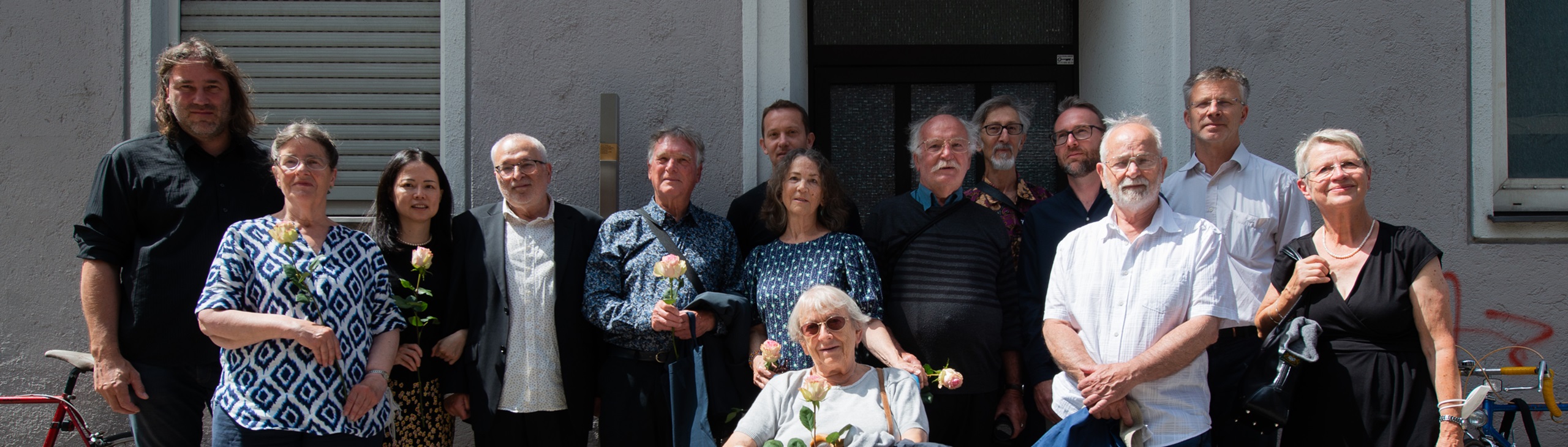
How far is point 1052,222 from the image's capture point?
11.8 feet

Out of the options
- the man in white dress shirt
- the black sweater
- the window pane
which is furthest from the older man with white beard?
the window pane

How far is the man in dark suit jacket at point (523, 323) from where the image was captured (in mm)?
3475

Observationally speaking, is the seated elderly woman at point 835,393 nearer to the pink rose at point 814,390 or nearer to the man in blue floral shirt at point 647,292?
the pink rose at point 814,390

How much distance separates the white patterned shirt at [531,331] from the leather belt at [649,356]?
24cm

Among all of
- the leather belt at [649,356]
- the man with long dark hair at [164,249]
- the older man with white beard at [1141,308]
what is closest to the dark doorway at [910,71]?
the leather belt at [649,356]

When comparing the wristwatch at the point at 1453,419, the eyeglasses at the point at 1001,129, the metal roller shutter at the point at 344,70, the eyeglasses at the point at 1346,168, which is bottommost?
the wristwatch at the point at 1453,419

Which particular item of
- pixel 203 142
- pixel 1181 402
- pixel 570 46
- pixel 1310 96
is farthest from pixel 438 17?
pixel 1310 96

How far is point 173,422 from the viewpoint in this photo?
11.3 ft

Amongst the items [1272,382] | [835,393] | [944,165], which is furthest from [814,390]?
[1272,382]

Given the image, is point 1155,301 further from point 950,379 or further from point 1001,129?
point 1001,129

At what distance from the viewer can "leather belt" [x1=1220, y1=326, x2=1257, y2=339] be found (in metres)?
3.37

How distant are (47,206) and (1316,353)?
5.17m

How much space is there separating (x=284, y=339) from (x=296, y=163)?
1.80 feet

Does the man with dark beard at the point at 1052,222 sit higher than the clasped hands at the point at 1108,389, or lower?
higher
